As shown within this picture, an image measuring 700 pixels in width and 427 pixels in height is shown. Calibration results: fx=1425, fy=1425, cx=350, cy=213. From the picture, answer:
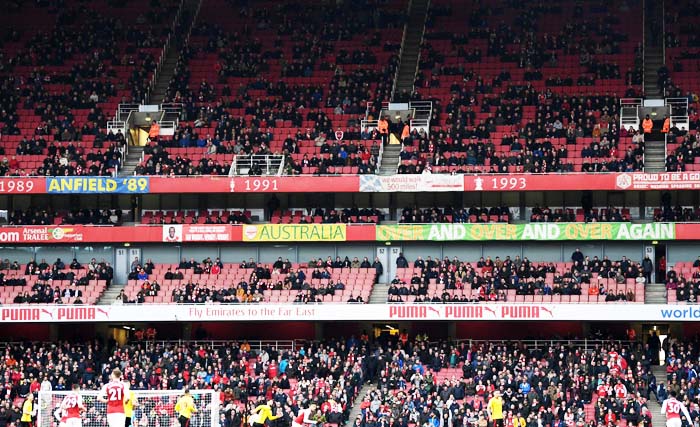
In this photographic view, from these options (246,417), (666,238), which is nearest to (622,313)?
(666,238)

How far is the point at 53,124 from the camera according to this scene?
2205 inches

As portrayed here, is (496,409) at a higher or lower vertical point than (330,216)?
lower

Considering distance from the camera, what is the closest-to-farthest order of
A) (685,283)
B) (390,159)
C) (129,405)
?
(129,405) < (685,283) < (390,159)

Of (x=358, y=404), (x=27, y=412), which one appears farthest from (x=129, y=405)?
(x=358, y=404)

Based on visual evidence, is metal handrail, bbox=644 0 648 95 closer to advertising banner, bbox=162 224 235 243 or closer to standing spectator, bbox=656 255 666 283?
standing spectator, bbox=656 255 666 283

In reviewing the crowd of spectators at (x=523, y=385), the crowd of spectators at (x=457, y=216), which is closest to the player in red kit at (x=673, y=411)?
the crowd of spectators at (x=523, y=385)

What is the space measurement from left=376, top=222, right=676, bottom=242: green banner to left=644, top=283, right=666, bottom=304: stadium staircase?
173 centimetres

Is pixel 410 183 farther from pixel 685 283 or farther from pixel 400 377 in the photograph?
pixel 685 283

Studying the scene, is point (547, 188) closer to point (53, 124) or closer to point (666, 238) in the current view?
point (666, 238)

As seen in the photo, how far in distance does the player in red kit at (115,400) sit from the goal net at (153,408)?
2.54m

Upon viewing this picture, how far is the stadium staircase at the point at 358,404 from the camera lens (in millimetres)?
41737

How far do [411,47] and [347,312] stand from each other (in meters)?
16.7

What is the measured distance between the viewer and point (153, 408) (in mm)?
34719

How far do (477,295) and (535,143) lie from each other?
24.4 ft
